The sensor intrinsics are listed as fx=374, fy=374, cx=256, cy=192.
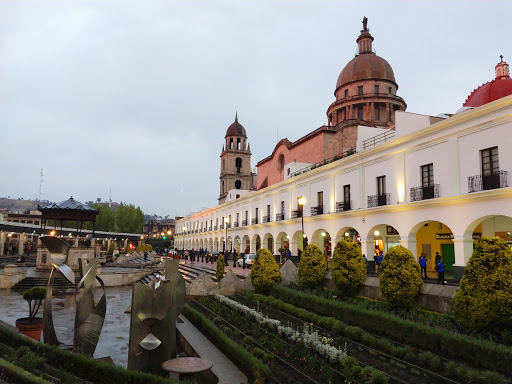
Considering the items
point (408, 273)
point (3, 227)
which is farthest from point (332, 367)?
point (3, 227)

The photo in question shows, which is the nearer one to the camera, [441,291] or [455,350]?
[455,350]

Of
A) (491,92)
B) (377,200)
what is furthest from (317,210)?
(491,92)

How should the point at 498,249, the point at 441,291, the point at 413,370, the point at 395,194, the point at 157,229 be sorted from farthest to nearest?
the point at 157,229 → the point at 395,194 → the point at 441,291 → the point at 498,249 → the point at 413,370

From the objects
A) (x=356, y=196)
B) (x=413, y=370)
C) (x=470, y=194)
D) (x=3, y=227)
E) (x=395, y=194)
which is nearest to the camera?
(x=413, y=370)

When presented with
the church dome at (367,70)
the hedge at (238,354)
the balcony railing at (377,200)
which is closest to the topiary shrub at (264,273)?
the hedge at (238,354)

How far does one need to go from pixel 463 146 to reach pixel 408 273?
7937 mm

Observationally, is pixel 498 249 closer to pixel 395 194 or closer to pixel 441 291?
pixel 441 291

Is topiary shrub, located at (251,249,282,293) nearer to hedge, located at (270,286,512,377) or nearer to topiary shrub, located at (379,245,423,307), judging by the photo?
hedge, located at (270,286,512,377)

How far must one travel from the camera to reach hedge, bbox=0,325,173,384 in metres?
6.83

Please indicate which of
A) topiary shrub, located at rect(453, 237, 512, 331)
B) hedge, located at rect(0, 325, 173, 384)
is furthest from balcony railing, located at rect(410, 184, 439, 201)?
hedge, located at rect(0, 325, 173, 384)

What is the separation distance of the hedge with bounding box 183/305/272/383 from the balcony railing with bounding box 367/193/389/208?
13.3 meters

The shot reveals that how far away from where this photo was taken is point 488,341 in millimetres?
8734

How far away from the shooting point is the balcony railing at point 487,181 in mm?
15227

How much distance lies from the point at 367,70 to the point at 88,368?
44.2 m
